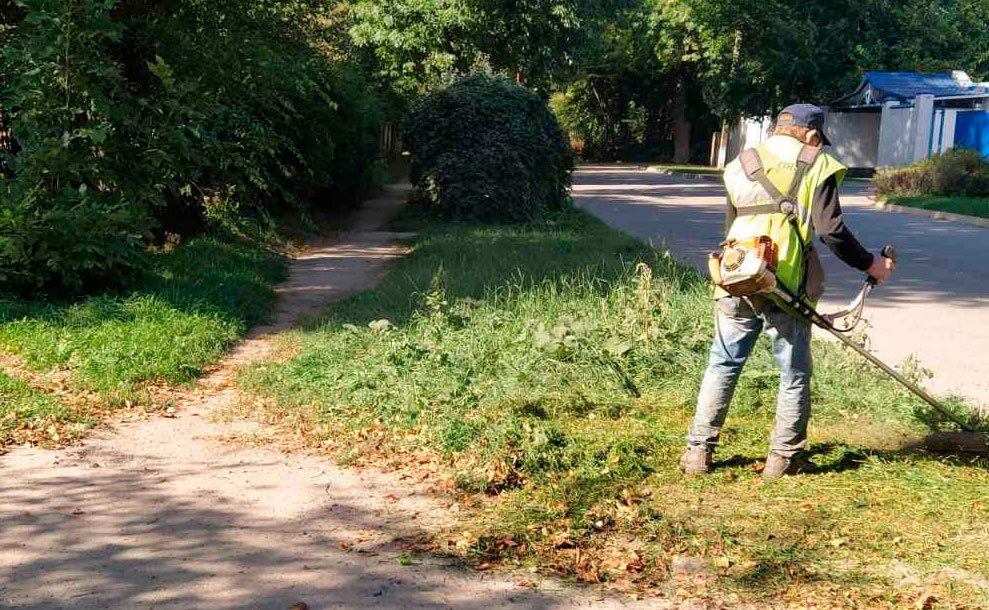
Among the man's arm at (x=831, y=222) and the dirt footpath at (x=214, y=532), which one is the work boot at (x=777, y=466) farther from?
the dirt footpath at (x=214, y=532)

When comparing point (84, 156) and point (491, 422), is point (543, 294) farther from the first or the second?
point (84, 156)

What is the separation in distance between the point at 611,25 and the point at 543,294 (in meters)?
44.0

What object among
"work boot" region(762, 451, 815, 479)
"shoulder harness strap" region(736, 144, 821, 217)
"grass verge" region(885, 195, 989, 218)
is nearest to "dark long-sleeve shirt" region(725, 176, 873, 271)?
"shoulder harness strap" region(736, 144, 821, 217)

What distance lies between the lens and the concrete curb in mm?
19906

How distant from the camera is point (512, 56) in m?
26.8

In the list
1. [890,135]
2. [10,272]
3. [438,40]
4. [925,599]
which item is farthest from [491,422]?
[890,135]

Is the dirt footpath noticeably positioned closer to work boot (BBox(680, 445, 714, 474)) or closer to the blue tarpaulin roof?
work boot (BBox(680, 445, 714, 474))

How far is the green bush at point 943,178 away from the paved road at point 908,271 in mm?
1049

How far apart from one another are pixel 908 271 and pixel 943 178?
546 inches

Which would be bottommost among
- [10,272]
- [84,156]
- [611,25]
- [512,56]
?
[10,272]

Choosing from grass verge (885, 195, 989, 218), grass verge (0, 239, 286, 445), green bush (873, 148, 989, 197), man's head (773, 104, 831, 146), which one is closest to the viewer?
man's head (773, 104, 831, 146)

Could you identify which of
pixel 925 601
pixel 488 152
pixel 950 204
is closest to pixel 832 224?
pixel 925 601

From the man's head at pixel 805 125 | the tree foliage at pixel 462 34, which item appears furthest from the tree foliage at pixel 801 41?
the man's head at pixel 805 125

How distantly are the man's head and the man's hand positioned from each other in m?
0.61
